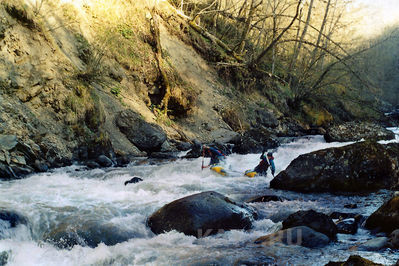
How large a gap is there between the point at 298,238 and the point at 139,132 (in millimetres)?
7472

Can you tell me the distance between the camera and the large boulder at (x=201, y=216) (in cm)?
448

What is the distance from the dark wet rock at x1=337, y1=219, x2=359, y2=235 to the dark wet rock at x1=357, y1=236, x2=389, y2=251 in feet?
1.58

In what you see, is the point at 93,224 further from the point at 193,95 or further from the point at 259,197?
the point at 193,95

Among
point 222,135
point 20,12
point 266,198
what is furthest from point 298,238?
point 222,135

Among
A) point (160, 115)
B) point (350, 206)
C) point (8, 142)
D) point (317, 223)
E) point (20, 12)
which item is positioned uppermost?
point (20, 12)

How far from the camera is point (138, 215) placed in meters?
4.99

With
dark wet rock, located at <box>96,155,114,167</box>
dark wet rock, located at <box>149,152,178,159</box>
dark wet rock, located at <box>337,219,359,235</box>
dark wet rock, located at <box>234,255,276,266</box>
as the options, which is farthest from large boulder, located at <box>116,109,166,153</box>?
dark wet rock, located at <box>234,255,276,266</box>

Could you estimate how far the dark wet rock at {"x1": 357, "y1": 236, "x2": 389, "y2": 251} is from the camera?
3.65 meters

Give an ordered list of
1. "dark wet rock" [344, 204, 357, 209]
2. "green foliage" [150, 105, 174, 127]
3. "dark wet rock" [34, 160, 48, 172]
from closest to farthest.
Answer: "dark wet rock" [344, 204, 357, 209] → "dark wet rock" [34, 160, 48, 172] → "green foliage" [150, 105, 174, 127]

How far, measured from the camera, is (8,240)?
12.4 feet

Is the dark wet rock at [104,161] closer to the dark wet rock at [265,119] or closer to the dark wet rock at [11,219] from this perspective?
the dark wet rock at [11,219]

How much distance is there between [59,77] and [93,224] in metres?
5.24

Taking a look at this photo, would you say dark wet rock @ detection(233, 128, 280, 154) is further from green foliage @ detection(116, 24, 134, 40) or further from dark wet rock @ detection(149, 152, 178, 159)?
green foliage @ detection(116, 24, 134, 40)

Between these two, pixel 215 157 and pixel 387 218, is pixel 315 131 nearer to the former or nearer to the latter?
pixel 215 157
